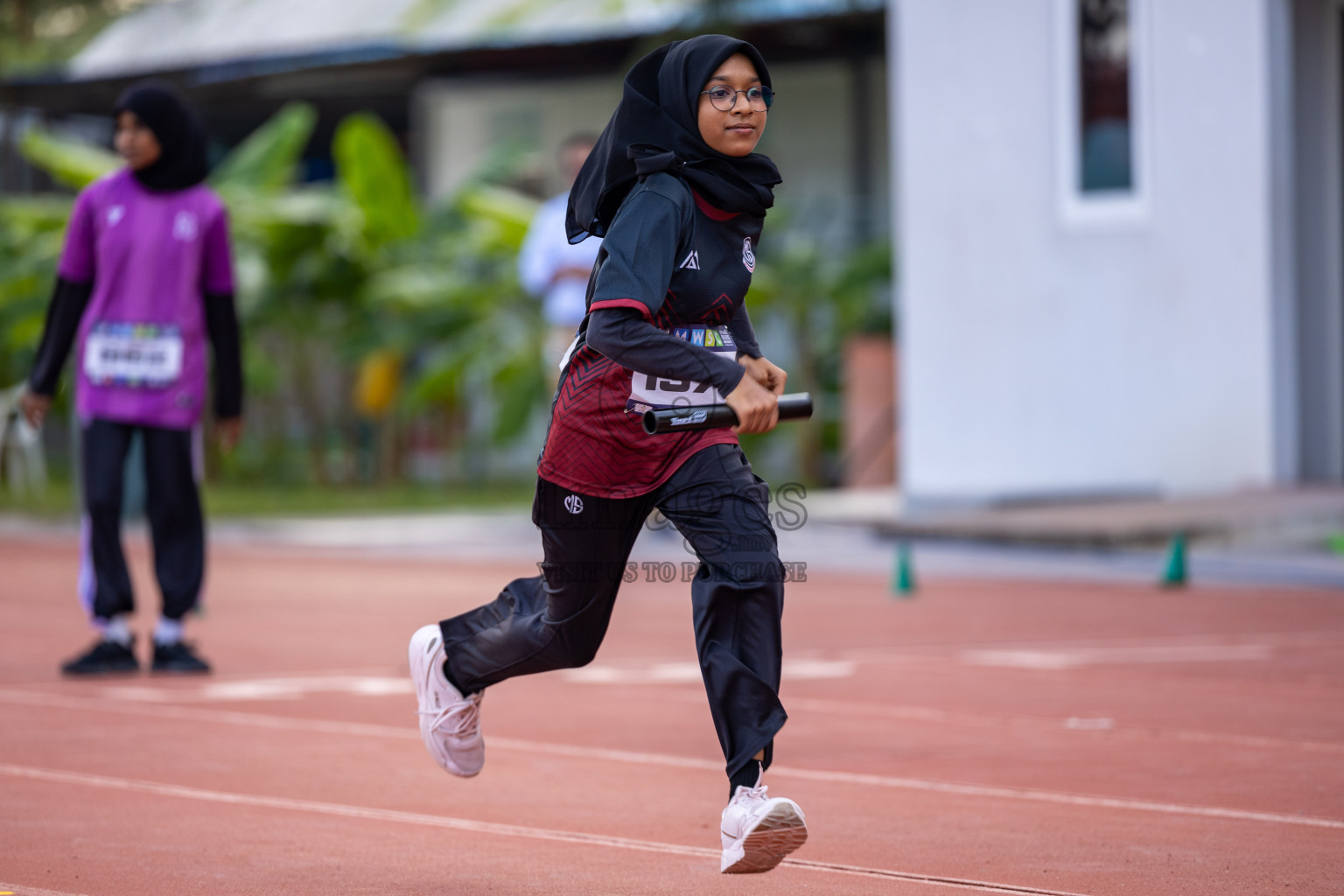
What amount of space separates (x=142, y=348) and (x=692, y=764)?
3.04m

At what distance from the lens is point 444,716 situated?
14.9 feet

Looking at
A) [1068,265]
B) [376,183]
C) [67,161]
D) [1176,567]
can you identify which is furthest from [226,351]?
[67,161]

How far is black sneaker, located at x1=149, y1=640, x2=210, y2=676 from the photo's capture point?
736cm

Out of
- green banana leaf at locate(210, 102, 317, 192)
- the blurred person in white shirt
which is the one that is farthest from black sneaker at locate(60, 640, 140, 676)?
green banana leaf at locate(210, 102, 317, 192)

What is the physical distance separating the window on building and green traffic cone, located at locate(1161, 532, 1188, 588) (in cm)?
401

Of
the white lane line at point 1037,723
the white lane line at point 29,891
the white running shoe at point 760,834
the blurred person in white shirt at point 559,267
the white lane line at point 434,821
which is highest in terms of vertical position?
the blurred person in white shirt at point 559,267

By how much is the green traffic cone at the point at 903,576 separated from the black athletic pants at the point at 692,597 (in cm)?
555

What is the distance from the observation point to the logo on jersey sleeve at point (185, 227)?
7285 millimetres

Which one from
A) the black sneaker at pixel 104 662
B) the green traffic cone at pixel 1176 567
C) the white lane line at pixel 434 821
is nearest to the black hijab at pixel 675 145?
the white lane line at pixel 434 821

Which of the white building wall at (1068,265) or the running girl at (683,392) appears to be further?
the white building wall at (1068,265)

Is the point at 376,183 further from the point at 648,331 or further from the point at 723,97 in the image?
the point at 648,331

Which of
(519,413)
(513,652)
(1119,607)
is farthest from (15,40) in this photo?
(513,652)

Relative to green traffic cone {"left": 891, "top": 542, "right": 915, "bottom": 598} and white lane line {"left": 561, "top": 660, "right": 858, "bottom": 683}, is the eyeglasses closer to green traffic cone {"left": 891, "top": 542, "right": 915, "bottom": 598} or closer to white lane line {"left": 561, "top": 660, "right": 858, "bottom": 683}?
white lane line {"left": 561, "top": 660, "right": 858, "bottom": 683}

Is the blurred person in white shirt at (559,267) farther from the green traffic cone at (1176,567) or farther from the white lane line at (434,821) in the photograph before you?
the white lane line at (434,821)
